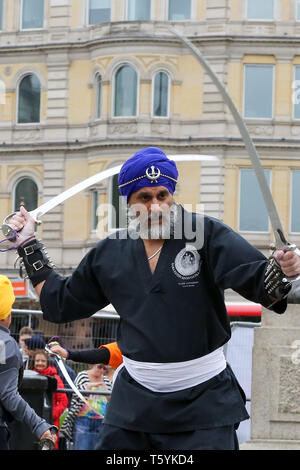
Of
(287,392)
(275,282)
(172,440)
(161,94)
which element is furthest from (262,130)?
(275,282)

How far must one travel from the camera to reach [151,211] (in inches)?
226

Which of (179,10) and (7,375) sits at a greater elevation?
(179,10)

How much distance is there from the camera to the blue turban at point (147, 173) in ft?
19.0

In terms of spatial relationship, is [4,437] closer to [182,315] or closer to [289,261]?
[182,315]

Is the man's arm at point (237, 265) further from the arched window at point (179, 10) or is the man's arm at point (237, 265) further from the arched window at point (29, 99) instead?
the arched window at point (29, 99)

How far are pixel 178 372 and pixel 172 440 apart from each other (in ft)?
0.95

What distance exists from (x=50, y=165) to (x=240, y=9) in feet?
25.4

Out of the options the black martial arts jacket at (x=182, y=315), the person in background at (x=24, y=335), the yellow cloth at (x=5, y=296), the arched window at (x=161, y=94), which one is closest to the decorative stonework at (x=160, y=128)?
the arched window at (x=161, y=94)

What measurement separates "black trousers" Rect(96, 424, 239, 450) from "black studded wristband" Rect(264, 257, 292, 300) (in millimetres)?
659

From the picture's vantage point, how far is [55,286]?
6.03 m

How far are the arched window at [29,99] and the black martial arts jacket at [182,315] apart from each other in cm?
3647
